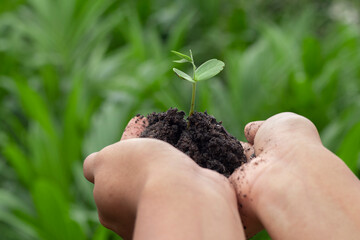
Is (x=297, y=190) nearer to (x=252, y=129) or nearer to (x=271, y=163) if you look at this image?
(x=271, y=163)

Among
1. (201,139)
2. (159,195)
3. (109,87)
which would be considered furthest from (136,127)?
(109,87)

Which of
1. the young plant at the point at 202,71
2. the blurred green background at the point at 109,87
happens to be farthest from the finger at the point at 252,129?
the blurred green background at the point at 109,87

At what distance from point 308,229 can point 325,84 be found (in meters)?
1.33

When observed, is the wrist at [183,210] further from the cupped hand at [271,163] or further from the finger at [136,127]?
the finger at [136,127]

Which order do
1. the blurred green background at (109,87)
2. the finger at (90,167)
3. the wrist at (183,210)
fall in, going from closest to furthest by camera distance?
the wrist at (183,210), the finger at (90,167), the blurred green background at (109,87)

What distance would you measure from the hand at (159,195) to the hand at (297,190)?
0.10 ft

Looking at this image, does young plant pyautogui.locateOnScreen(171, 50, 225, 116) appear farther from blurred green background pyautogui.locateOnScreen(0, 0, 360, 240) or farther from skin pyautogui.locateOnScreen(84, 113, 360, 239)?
blurred green background pyautogui.locateOnScreen(0, 0, 360, 240)

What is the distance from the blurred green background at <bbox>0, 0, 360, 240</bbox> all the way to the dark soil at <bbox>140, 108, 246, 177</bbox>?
21.8 inches

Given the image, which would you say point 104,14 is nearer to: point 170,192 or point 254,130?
point 254,130

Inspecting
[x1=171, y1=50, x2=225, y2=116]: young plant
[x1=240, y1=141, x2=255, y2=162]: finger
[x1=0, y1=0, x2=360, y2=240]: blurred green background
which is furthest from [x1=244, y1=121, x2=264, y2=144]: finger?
[x1=0, y1=0, x2=360, y2=240]: blurred green background

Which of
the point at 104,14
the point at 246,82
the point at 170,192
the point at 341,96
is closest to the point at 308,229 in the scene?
the point at 170,192

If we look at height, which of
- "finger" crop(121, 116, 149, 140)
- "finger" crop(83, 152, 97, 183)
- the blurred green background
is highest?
"finger" crop(121, 116, 149, 140)

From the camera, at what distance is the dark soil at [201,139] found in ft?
1.82

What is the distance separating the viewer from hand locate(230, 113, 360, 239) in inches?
17.5
